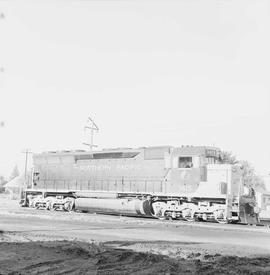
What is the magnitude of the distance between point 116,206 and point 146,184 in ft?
7.14

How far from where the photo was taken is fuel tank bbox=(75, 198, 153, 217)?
23.5 meters

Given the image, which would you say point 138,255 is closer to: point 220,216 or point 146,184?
point 220,216

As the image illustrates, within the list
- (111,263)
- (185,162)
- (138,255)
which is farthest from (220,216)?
(111,263)

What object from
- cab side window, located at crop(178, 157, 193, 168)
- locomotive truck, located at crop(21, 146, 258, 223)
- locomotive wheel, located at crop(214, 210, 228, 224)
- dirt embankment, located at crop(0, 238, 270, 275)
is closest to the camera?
dirt embankment, located at crop(0, 238, 270, 275)

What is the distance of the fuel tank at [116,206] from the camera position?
927 inches

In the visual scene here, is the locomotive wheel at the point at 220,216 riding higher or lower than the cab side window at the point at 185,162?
lower

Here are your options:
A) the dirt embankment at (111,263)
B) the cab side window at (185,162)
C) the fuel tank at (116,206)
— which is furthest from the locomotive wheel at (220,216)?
the dirt embankment at (111,263)

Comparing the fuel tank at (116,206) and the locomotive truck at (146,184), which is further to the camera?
the fuel tank at (116,206)

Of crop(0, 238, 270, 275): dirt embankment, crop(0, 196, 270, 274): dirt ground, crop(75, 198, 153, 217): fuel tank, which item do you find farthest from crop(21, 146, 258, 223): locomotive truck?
crop(0, 238, 270, 275): dirt embankment

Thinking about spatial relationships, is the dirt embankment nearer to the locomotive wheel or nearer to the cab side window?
the locomotive wheel

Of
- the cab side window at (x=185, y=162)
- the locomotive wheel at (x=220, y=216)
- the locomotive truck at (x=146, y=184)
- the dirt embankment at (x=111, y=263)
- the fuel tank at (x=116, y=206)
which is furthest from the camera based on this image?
the fuel tank at (x=116, y=206)

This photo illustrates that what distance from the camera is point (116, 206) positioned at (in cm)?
2452

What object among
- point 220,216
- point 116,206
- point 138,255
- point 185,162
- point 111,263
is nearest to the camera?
point 111,263

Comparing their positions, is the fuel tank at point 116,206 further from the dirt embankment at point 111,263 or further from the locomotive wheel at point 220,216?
the dirt embankment at point 111,263
